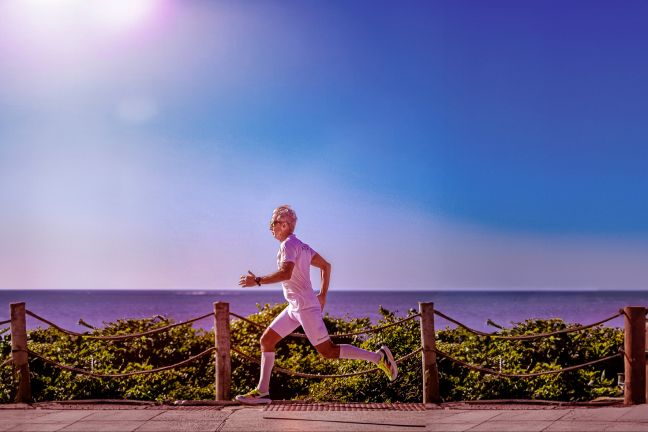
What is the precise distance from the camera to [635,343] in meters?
9.05

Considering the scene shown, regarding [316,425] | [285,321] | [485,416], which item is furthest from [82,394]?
[485,416]

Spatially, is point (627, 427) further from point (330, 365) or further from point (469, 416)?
point (330, 365)

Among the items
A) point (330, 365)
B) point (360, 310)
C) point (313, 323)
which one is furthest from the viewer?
point (360, 310)

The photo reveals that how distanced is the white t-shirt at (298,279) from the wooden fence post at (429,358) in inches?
62.6

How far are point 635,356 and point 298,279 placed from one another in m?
4.05

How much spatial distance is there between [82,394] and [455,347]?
18.9 feet

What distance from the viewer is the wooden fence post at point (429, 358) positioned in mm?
9305

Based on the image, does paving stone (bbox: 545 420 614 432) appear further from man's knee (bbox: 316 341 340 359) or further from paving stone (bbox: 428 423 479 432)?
man's knee (bbox: 316 341 340 359)

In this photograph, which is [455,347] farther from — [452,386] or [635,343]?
[635,343]

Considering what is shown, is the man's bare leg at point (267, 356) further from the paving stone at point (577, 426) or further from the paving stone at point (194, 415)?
the paving stone at point (577, 426)

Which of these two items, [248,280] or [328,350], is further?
[328,350]

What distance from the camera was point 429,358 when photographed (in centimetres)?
933

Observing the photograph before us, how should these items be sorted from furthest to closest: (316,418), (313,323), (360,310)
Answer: (360,310)
(313,323)
(316,418)

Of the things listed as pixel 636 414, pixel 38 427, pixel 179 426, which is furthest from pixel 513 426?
pixel 38 427
